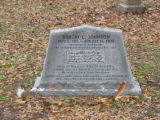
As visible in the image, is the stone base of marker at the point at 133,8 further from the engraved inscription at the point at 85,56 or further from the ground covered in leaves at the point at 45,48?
the engraved inscription at the point at 85,56

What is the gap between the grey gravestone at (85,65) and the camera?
16.7 feet

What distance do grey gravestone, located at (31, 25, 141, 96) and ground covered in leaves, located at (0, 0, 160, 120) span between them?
20 cm

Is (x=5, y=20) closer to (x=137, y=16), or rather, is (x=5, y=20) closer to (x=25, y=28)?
(x=25, y=28)

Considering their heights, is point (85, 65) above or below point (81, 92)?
above

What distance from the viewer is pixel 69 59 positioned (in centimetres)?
517

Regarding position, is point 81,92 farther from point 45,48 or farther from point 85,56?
point 45,48

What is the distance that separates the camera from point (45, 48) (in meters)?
8.05

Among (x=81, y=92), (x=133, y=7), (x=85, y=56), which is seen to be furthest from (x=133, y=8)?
(x=81, y=92)

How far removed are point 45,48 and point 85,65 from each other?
10.1 ft

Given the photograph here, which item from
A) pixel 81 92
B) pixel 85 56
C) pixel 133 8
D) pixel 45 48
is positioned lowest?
pixel 45 48

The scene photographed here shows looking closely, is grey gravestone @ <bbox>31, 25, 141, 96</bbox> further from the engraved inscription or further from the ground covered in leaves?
the ground covered in leaves

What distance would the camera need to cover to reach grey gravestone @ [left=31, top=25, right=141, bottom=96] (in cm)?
509

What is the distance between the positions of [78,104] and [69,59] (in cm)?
83

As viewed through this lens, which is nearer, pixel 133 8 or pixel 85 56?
pixel 85 56
